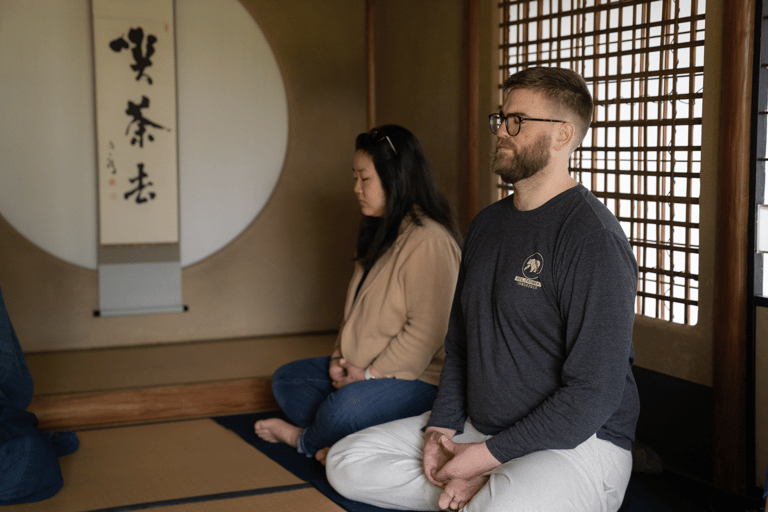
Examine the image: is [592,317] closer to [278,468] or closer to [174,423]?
[278,468]

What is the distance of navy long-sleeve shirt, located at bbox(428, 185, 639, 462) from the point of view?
1.94 metres

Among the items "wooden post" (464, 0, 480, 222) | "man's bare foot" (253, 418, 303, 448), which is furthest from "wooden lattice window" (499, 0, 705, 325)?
"man's bare foot" (253, 418, 303, 448)

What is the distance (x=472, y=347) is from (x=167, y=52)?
278cm

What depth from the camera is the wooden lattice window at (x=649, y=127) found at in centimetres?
268

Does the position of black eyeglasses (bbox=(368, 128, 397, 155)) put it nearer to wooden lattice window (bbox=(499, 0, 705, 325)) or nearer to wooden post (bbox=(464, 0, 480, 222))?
wooden lattice window (bbox=(499, 0, 705, 325))

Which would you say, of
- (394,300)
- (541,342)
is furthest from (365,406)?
(541,342)

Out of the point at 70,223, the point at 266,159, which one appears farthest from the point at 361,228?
the point at 70,223

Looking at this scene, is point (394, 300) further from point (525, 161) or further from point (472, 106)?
point (472, 106)

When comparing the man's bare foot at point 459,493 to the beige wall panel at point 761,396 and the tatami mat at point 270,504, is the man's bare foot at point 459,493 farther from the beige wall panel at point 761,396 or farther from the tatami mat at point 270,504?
the beige wall panel at point 761,396

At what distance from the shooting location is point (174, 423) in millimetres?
3393

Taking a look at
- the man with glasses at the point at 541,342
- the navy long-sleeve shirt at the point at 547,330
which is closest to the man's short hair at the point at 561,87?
the man with glasses at the point at 541,342

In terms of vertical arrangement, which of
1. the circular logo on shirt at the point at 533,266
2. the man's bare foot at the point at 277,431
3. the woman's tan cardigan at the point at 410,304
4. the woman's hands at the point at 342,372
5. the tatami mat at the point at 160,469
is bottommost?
the tatami mat at the point at 160,469

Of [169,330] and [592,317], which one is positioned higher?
[592,317]

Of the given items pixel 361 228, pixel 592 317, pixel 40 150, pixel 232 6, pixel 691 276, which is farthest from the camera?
pixel 232 6
